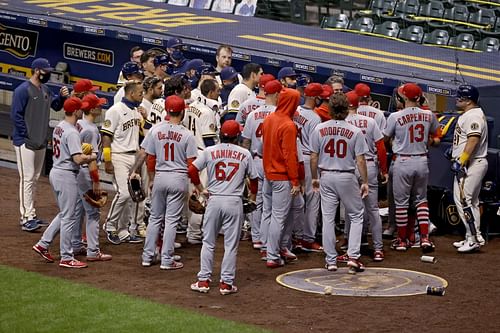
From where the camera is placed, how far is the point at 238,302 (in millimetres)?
10633

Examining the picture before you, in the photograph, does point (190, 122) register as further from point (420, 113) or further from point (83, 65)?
point (83, 65)

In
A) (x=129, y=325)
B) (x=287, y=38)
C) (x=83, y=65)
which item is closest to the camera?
(x=129, y=325)

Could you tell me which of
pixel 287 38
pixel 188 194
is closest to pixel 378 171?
pixel 188 194

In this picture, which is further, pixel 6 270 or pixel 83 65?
pixel 83 65

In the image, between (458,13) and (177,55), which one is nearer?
(177,55)

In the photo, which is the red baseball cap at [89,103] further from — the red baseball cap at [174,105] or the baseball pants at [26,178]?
the baseball pants at [26,178]

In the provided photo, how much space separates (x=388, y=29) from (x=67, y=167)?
8.58 metres

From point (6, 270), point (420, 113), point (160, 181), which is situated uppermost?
point (420, 113)

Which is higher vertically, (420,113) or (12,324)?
(420,113)

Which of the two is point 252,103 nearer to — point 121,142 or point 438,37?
point 121,142

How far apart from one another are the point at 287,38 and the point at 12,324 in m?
9.16

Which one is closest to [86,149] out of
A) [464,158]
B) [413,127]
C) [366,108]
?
[366,108]

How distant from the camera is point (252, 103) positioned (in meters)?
12.7

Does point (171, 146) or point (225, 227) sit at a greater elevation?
point (171, 146)
